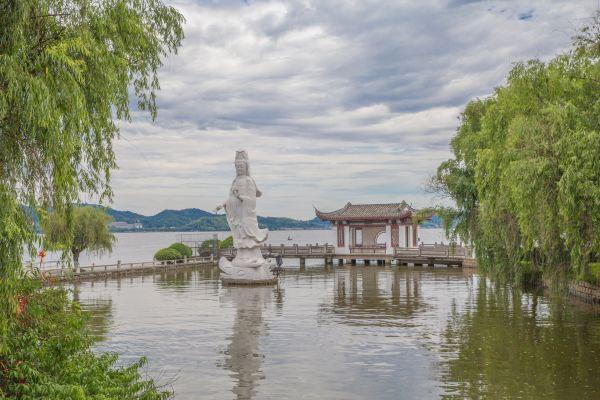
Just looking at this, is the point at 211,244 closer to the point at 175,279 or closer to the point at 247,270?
the point at 175,279

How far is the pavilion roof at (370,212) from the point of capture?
41.8 metres

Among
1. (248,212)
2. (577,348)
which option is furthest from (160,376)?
(248,212)

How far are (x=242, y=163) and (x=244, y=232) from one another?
3152 millimetres

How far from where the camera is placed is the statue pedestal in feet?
86.9

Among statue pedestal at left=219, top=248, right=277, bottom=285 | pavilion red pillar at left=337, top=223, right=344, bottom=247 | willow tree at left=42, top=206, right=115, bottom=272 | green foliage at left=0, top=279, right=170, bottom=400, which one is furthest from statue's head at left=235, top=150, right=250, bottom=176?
green foliage at left=0, top=279, right=170, bottom=400

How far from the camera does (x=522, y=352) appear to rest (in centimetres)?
1219

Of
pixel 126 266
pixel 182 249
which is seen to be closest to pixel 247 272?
pixel 126 266

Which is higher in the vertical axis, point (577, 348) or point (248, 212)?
point (248, 212)

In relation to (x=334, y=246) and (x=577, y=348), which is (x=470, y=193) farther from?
(x=334, y=246)

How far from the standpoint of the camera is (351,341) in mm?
13633

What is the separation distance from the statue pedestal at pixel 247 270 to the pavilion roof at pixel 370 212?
53.4ft

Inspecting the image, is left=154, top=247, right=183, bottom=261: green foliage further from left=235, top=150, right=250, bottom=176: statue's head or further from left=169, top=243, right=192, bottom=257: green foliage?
left=235, top=150, right=250, bottom=176: statue's head

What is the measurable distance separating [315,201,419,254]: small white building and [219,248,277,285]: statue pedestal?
15413mm

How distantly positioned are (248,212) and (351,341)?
49.9ft
